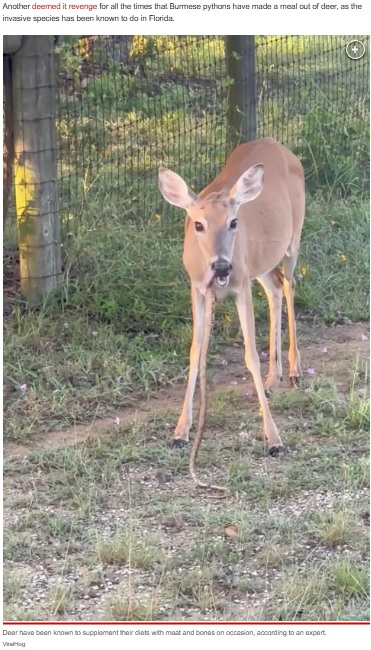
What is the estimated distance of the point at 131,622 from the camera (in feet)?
9.39

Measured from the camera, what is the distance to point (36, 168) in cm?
→ 489

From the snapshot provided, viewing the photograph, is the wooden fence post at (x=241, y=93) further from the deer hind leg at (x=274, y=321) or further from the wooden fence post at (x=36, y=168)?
the wooden fence post at (x=36, y=168)

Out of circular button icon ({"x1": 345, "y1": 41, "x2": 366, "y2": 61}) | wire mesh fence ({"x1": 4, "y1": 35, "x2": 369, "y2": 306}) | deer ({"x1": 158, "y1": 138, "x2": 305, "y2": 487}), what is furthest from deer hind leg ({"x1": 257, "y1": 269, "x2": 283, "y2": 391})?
circular button icon ({"x1": 345, "y1": 41, "x2": 366, "y2": 61})

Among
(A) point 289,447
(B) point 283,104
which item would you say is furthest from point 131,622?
(B) point 283,104

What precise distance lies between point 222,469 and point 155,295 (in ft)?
4.68

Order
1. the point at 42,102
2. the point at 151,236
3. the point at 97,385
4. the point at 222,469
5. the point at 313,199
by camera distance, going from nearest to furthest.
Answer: the point at 222,469 < the point at 97,385 < the point at 42,102 < the point at 151,236 < the point at 313,199

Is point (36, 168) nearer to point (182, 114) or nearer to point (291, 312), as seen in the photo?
point (291, 312)

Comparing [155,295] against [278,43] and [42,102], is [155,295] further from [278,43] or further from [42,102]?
[278,43]

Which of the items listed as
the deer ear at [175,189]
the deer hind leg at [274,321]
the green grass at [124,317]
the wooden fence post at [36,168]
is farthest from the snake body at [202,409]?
the wooden fence post at [36,168]

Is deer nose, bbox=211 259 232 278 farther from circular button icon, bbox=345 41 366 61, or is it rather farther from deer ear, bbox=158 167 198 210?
circular button icon, bbox=345 41 366 61

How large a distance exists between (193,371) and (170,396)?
250 millimetres

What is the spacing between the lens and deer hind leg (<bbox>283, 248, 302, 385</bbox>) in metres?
4.77

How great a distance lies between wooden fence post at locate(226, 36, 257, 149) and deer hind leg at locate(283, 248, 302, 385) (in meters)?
1.29

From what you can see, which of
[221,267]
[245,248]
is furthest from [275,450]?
[245,248]
